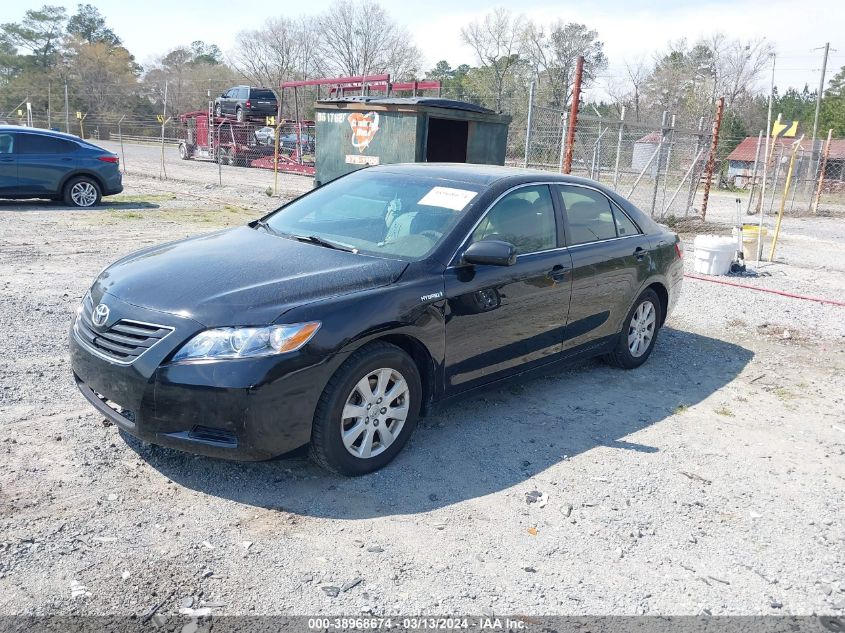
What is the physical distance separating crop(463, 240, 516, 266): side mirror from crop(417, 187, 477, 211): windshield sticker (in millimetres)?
439

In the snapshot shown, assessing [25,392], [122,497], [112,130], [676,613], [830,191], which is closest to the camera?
[676,613]

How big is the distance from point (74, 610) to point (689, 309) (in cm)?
706

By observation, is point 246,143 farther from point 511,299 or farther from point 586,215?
point 511,299

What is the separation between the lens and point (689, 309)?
8141 mm

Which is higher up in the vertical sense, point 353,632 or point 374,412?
point 374,412

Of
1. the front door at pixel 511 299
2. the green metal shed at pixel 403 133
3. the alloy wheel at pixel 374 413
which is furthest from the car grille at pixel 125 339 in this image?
the green metal shed at pixel 403 133

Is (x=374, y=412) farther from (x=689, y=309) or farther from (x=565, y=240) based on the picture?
(x=689, y=309)

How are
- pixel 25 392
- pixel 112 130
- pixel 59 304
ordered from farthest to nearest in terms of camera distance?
pixel 112 130 < pixel 59 304 < pixel 25 392

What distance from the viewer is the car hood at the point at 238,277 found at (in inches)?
136

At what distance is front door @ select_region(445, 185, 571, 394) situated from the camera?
4.19 metres

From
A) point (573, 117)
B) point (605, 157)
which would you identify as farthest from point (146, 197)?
point (605, 157)

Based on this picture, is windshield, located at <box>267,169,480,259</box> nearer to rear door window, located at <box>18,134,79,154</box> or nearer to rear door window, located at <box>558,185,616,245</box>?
rear door window, located at <box>558,185,616,245</box>

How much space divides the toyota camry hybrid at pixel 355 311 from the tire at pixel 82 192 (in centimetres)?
1014

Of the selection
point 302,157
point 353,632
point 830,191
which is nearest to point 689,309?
point 353,632
